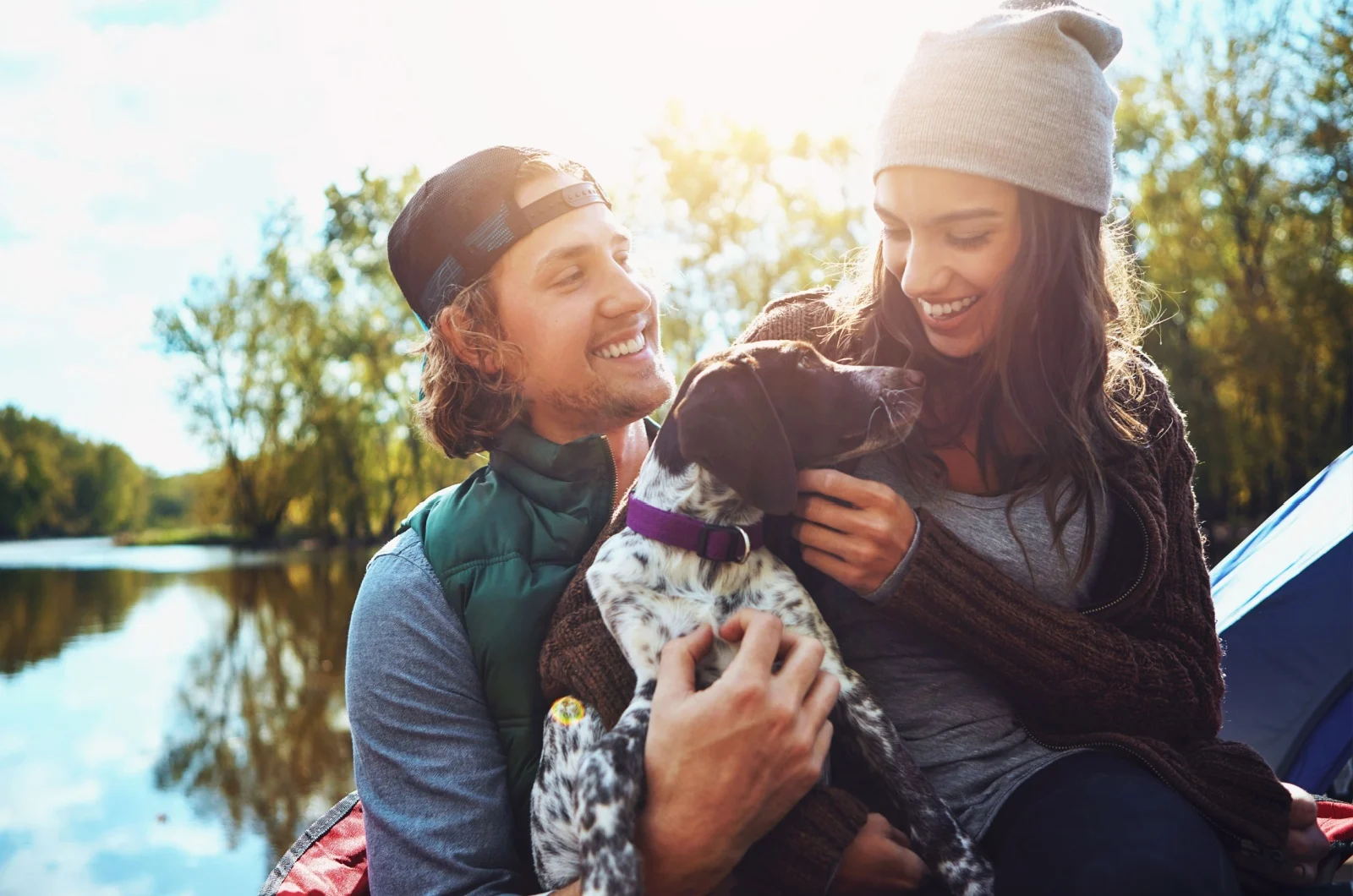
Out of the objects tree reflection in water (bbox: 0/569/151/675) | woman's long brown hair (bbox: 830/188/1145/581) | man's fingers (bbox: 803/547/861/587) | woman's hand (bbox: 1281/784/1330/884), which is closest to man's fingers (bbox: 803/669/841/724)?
man's fingers (bbox: 803/547/861/587)

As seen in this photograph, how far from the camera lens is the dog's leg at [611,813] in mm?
1898

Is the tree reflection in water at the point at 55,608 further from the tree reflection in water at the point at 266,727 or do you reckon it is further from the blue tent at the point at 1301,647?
the blue tent at the point at 1301,647

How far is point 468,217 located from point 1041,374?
1.52 metres

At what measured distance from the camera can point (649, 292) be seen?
2756 millimetres

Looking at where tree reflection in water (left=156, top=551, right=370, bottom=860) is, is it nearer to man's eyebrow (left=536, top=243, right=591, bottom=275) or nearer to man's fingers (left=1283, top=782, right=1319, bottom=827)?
man's eyebrow (left=536, top=243, right=591, bottom=275)

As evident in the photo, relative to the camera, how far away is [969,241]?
2.35 metres

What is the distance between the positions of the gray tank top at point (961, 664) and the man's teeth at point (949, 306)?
0.39 metres

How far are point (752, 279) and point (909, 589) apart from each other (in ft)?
66.0

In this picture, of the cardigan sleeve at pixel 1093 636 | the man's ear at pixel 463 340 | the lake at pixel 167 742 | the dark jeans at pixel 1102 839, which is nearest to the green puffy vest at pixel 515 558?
the man's ear at pixel 463 340

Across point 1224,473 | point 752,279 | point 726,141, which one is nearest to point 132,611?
point 752,279

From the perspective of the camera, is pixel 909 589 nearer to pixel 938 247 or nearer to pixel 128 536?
pixel 938 247

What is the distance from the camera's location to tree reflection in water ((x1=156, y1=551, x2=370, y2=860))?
6.92 meters

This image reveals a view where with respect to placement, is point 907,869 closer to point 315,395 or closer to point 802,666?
point 802,666

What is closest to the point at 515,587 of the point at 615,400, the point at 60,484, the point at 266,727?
the point at 615,400
